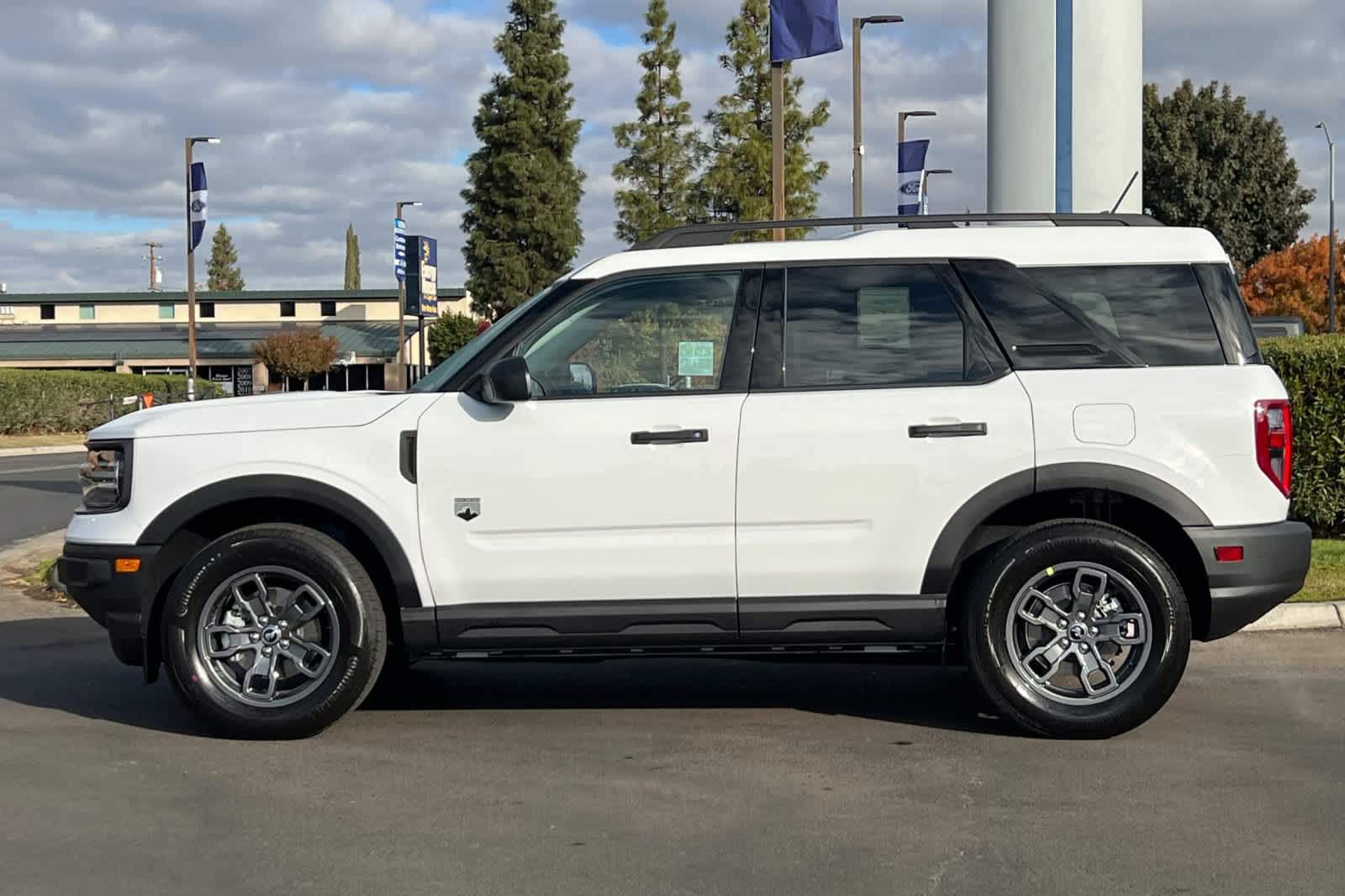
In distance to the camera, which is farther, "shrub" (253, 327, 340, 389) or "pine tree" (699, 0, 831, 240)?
"shrub" (253, 327, 340, 389)

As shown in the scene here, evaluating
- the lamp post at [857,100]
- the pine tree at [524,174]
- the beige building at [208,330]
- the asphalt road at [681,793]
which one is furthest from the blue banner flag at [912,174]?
the beige building at [208,330]

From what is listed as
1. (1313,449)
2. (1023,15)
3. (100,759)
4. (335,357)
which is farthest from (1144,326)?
(335,357)

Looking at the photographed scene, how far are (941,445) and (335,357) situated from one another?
66175 mm

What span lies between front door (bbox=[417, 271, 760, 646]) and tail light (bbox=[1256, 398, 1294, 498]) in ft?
6.61

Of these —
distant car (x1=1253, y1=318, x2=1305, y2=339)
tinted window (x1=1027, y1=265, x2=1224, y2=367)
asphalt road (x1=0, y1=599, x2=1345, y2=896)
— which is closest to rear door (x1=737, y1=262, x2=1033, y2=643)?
tinted window (x1=1027, y1=265, x2=1224, y2=367)

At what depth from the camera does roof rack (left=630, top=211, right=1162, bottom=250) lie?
A: 6293mm

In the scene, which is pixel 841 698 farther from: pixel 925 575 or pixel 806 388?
pixel 806 388

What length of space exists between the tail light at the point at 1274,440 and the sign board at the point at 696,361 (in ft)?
6.97

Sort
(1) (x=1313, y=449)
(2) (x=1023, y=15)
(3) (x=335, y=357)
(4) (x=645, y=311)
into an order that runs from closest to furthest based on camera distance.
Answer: (4) (x=645, y=311) → (1) (x=1313, y=449) → (2) (x=1023, y=15) → (3) (x=335, y=357)

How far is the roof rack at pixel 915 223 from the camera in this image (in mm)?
6293

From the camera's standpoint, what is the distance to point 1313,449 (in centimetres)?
1103

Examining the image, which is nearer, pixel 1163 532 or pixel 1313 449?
pixel 1163 532

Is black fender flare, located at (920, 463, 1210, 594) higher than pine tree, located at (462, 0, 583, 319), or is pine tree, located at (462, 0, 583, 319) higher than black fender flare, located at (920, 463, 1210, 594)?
pine tree, located at (462, 0, 583, 319)

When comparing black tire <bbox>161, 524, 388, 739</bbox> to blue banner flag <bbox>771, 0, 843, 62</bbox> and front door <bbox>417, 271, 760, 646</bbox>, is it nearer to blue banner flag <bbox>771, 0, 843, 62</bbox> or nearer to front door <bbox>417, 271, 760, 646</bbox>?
front door <bbox>417, 271, 760, 646</bbox>
